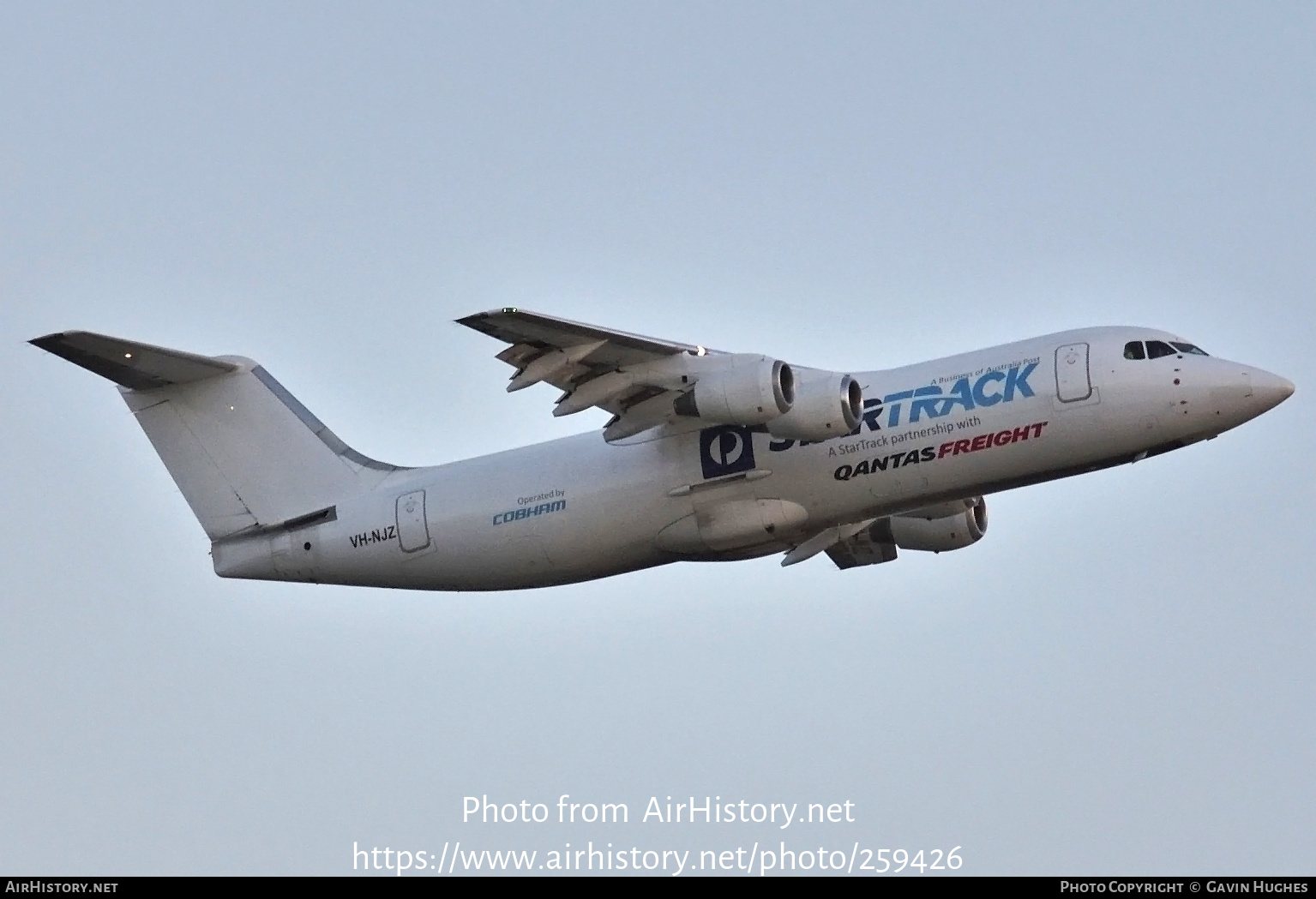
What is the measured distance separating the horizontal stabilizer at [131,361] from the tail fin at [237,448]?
0.06 feet

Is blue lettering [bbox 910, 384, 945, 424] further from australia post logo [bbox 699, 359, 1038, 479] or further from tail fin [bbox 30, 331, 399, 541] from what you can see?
tail fin [bbox 30, 331, 399, 541]

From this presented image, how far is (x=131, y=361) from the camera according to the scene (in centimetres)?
2273

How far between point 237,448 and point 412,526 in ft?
8.66

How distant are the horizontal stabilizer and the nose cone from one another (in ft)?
38.7

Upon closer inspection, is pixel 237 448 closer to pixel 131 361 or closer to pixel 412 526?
pixel 131 361

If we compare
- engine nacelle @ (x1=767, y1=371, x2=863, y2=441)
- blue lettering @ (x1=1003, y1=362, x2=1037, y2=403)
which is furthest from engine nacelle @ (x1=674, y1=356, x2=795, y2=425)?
blue lettering @ (x1=1003, y1=362, x2=1037, y2=403)

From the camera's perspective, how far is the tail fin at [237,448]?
2345 cm

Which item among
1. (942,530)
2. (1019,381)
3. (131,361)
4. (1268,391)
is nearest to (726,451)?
(1019,381)

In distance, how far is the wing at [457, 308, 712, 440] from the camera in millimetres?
20344

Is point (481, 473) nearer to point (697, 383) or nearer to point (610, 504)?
point (610, 504)

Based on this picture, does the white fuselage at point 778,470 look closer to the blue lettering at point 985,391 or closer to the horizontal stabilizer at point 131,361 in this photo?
the blue lettering at point 985,391

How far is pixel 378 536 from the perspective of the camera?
2280 centimetres

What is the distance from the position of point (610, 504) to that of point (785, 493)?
1.98 m

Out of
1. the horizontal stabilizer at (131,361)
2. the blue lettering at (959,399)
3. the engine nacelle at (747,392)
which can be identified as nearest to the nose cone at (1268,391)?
the blue lettering at (959,399)
